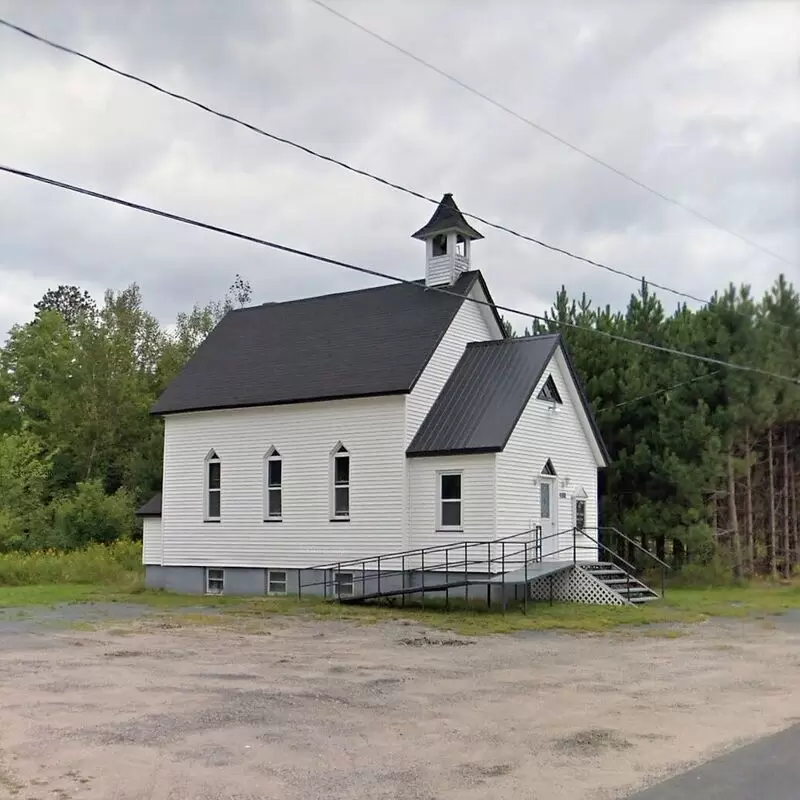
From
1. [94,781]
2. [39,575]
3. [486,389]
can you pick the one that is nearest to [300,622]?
[486,389]

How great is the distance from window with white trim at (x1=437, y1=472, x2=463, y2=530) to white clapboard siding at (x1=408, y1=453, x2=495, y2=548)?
4.8 inches

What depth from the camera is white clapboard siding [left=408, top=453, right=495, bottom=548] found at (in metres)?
23.4

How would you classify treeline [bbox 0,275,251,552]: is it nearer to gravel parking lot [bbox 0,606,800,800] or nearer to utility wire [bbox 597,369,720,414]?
utility wire [bbox 597,369,720,414]

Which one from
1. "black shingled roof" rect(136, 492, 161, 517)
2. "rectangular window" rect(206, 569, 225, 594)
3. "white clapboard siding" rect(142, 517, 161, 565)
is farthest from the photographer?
"black shingled roof" rect(136, 492, 161, 517)

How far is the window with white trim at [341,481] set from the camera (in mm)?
25703

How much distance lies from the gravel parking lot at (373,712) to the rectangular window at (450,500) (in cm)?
690

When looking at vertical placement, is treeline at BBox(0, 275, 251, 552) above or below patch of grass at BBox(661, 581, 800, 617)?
above

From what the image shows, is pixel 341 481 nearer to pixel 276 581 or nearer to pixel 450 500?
pixel 450 500

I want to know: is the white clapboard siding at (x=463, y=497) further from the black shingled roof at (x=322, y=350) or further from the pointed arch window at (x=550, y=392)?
the pointed arch window at (x=550, y=392)

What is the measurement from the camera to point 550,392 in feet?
85.6

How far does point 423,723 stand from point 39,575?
Result: 25.7 meters

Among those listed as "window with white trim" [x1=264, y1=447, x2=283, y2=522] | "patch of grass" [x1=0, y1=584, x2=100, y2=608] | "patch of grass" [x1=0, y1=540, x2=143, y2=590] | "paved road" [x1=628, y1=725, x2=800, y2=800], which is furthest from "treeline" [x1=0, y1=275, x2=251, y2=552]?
"paved road" [x1=628, y1=725, x2=800, y2=800]

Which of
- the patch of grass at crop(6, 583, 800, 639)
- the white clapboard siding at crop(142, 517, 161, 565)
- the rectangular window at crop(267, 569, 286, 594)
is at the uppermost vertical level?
the white clapboard siding at crop(142, 517, 161, 565)

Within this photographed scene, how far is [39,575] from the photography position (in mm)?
32312
